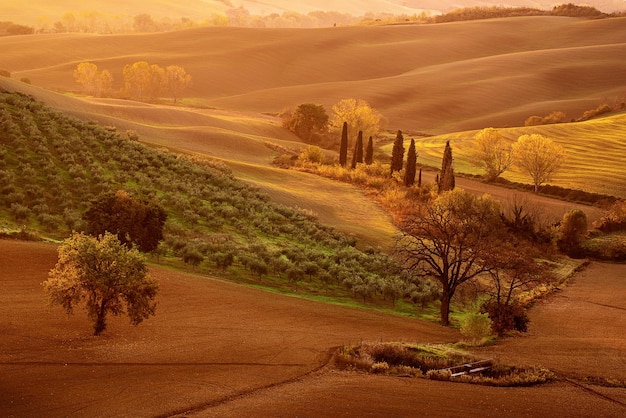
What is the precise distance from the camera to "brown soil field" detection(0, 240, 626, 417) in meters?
18.7

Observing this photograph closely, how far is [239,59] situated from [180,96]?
33.2 m

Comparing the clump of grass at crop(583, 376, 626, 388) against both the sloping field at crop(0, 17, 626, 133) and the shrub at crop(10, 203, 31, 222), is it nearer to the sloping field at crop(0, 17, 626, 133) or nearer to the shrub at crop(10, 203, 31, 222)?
the shrub at crop(10, 203, 31, 222)

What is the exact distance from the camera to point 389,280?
3938 cm

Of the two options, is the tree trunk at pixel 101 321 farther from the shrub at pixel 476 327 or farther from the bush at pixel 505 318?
the bush at pixel 505 318

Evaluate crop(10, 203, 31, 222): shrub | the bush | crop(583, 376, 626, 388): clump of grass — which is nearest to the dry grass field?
crop(583, 376, 626, 388): clump of grass

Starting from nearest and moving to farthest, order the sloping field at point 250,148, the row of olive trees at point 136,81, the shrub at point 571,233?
the sloping field at point 250,148
the shrub at point 571,233
the row of olive trees at point 136,81

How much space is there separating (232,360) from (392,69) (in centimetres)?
16537

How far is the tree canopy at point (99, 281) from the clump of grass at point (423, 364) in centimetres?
659

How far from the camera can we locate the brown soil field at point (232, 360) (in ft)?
61.4

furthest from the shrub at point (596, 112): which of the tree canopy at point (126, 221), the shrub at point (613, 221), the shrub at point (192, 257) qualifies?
the tree canopy at point (126, 221)

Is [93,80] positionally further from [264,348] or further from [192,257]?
[264,348]

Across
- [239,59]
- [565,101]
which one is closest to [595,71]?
[565,101]

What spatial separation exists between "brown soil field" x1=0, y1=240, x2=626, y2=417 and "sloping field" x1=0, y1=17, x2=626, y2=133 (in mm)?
100011

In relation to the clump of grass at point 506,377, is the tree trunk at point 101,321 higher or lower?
higher
